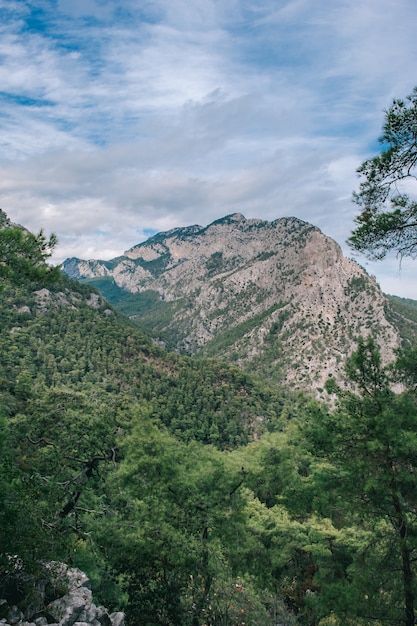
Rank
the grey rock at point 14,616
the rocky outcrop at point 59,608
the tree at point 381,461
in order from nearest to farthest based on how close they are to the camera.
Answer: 1. the grey rock at point 14,616
2. the rocky outcrop at point 59,608
3. the tree at point 381,461

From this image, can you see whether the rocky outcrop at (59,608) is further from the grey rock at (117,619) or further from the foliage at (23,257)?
the foliage at (23,257)

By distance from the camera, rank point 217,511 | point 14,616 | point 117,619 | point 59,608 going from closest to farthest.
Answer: point 14,616
point 59,608
point 117,619
point 217,511

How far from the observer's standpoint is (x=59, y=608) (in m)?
9.83

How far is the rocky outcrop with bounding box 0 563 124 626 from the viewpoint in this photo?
8.98 meters

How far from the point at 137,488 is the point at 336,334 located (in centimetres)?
18638

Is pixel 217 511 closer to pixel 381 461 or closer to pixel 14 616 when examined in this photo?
pixel 381 461

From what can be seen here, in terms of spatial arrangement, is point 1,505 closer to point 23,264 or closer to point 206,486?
point 23,264

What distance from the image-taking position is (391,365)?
1056 centimetres

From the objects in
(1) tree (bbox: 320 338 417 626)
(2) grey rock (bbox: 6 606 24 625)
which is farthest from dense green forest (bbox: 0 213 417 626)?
(2) grey rock (bbox: 6 606 24 625)

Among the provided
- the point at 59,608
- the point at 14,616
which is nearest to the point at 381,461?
the point at 59,608

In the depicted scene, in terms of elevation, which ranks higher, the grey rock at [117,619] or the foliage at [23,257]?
the foliage at [23,257]

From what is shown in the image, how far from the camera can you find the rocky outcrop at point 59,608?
898 cm

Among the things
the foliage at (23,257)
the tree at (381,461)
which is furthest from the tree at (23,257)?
the tree at (381,461)

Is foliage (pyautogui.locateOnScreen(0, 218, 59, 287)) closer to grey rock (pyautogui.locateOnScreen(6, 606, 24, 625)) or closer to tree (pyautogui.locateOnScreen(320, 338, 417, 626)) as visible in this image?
grey rock (pyautogui.locateOnScreen(6, 606, 24, 625))
